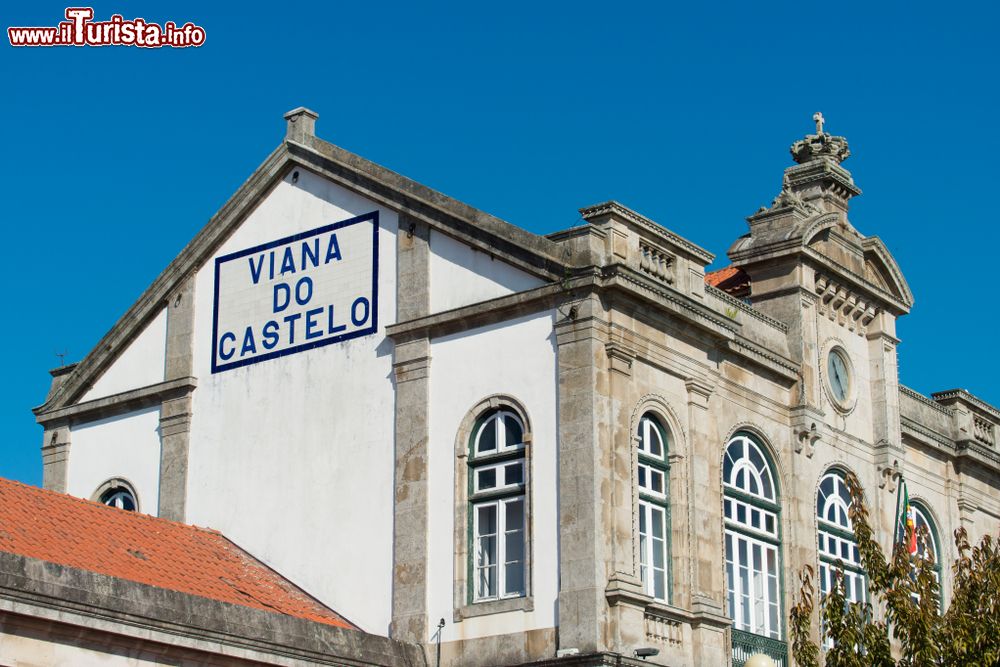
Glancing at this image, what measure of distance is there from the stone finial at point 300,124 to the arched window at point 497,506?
6971mm

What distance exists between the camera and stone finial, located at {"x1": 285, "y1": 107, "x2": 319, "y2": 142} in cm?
3111

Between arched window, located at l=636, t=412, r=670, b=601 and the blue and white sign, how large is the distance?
502 cm

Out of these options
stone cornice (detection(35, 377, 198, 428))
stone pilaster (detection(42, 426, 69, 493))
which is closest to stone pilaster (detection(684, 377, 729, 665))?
stone cornice (detection(35, 377, 198, 428))

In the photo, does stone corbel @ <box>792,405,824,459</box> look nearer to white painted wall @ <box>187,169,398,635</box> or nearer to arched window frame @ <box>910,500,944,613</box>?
arched window frame @ <box>910,500,944,613</box>

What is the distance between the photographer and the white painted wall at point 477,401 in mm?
25562

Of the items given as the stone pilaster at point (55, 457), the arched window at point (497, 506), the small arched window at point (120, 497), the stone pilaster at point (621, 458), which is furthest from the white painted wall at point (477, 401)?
the stone pilaster at point (55, 457)

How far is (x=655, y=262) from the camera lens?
27641mm

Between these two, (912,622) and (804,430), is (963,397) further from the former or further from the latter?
(912,622)

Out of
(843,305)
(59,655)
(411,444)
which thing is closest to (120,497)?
(411,444)

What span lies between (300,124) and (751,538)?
1047 cm

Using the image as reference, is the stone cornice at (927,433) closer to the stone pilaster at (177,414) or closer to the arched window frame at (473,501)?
the arched window frame at (473,501)

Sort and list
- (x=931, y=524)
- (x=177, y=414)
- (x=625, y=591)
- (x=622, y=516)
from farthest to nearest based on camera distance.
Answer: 1. (x=931, y=524)
2. (x=177, y=414)
3. (x=622, y=516)
4. (x=625, y=591)

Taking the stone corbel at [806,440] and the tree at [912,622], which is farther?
the stone corbel at [806,440]

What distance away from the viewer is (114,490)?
31.8m
